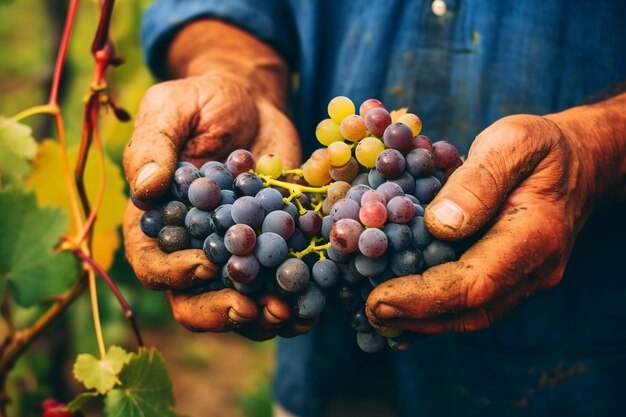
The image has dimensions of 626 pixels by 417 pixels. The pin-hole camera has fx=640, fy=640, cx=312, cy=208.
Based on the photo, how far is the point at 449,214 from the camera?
105cm

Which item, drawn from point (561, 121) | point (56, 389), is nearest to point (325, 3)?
point (561, 121)

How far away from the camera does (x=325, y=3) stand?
179cm

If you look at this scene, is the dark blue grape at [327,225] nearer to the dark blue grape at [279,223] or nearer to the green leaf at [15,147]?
the dark blue grape at [279,223]

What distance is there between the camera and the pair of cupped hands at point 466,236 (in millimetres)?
1073

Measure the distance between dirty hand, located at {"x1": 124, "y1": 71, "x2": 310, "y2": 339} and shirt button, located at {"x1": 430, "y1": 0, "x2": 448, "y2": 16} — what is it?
0.45 metres

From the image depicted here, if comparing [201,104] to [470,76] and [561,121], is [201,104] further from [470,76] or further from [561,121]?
[561,121]

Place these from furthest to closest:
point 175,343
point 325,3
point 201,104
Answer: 1. point 175,343
2. point 325,3
3. point 201,104

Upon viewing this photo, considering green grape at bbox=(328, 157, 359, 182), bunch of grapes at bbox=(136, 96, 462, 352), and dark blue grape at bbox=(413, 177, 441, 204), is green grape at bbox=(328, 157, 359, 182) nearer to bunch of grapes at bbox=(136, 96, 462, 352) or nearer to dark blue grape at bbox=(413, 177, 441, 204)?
bunch of grapes at bbox=(136, 96, 462, 352)

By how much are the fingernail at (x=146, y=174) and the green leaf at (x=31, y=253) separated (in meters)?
0.43

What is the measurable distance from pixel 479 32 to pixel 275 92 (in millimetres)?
574

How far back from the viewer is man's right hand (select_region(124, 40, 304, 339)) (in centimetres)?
115

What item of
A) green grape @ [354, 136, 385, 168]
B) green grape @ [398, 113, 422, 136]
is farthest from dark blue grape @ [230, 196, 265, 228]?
green grape @ [398, 113, 422, 136]

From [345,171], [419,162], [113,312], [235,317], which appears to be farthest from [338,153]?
[113,312]

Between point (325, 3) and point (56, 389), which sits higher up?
point (325, 3)
